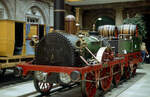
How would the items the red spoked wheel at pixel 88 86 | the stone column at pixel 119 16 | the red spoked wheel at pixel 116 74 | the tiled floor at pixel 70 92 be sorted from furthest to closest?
the stone column at pixel 119 16
the red spoked wheel at pixel 116 74
the tiled floor at pixel 70 92
the red spoked wheel at pixel 88 86

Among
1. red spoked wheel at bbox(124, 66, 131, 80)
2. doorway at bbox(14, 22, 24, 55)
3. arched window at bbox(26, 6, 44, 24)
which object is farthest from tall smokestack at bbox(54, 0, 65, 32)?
arched window at bbox(26, 6, 44, 24)

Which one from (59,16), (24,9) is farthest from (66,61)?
(24,9)

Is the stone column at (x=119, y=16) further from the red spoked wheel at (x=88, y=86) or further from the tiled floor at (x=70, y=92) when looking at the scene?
the red spoked wheel at (x=88, y=86)

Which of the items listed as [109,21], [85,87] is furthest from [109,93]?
[109,21]

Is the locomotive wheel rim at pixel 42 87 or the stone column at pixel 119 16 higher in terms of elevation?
the stone column at pixel 119 16

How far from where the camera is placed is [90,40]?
24.1ft

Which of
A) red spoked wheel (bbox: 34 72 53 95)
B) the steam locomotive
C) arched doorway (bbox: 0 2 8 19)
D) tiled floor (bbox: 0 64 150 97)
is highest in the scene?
arched doorway (bbox: 0 2 8 19)

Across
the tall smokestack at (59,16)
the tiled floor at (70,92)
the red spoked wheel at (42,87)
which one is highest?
the tall smokestack at (59,16)

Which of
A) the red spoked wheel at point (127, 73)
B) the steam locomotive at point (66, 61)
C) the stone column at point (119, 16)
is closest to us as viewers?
the steam locomotive at point (66, 61)

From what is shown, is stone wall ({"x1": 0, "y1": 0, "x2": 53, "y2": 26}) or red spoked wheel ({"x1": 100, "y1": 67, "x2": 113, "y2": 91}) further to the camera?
stone wall ({"x1": 0, "y1": 0, "x2": 53, "y2": 26})

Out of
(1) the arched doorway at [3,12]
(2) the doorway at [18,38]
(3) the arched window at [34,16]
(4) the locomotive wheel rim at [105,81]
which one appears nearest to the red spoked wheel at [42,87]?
(4) the locomotive wheel rim at [105,81]

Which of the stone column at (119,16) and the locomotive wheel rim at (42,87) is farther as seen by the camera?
the stone column at (119,16)

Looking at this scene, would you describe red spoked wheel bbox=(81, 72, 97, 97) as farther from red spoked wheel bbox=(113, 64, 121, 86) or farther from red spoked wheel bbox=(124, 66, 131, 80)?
red spoked wheel bbox=(124, 66, 131, 80)

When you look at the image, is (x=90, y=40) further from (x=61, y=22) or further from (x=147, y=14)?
(x=147, y=14)
